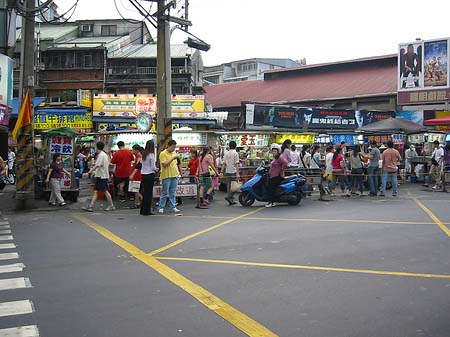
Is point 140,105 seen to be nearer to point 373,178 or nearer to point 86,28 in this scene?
point 373,178

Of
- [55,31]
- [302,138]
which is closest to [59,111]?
[302,138]

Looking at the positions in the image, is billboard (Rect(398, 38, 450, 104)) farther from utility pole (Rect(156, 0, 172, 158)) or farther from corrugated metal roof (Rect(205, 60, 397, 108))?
utility pole (Rect(156, 0, 172, 158))

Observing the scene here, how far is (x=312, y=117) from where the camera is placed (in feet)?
105

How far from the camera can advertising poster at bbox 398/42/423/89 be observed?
100ft

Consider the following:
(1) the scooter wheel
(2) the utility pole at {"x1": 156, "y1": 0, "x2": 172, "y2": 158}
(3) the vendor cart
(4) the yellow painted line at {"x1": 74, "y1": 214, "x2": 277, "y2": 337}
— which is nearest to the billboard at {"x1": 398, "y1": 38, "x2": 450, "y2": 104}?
(1) the scooter wheel

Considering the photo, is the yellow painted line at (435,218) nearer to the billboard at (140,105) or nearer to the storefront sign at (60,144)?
the storefront sign at (60,144)

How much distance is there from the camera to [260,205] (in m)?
14.3

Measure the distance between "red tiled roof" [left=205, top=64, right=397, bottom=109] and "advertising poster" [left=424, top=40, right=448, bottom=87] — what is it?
5.35m

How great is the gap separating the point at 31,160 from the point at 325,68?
33717 millimetres

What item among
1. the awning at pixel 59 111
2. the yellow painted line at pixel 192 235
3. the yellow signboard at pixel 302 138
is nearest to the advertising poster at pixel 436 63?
the yellow signboard at pixel 302 138

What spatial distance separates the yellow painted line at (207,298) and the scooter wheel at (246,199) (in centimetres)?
607

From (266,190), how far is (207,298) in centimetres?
864

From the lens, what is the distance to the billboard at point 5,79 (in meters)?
17.5

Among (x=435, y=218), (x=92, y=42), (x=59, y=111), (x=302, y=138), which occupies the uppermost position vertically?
(x=92, y=42)
